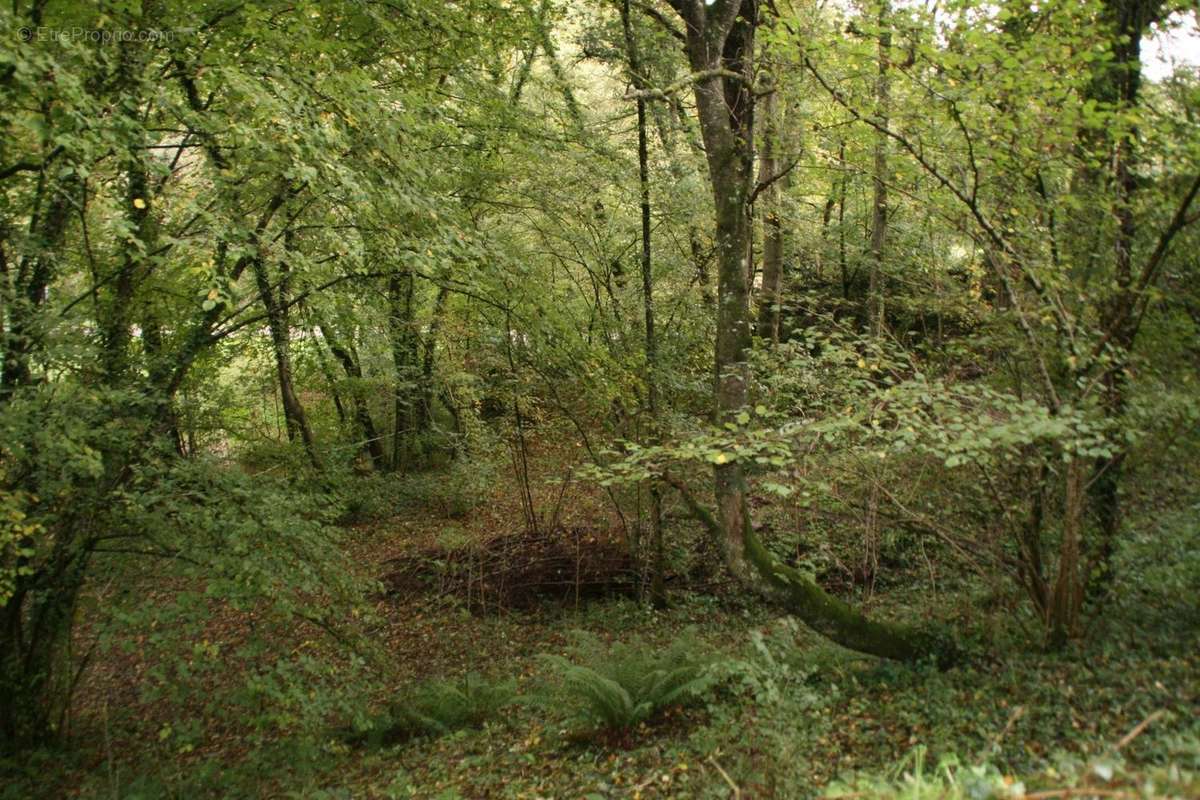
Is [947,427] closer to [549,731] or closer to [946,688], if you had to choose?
[946,688]

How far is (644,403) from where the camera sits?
8852mm

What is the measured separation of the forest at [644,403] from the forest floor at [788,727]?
0.04 meters

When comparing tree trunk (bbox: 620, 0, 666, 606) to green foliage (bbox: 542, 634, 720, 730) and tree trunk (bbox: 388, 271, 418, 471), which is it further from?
tree trunk (bbox: 388, 271, 418, 471)

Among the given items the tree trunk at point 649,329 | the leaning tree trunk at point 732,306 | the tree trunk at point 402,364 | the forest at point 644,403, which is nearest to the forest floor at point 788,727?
the forest at point 644,403

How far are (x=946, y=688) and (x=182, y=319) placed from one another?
759 cm

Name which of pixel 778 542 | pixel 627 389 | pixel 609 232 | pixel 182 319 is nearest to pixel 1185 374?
pixel 778 542

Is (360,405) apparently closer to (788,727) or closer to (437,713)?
(437,713)

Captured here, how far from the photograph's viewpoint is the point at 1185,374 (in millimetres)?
4391

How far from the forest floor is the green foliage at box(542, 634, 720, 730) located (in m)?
0.16

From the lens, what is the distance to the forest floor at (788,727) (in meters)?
3.84

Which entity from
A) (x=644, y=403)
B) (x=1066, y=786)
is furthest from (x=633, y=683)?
(x=1066, y=786)

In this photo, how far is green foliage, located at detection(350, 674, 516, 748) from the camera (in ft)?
21.5

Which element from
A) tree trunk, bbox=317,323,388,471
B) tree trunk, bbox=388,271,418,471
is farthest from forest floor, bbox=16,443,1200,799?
tree trunk, bbox=317,323,388,471

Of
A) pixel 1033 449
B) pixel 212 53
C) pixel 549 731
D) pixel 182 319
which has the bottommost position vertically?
pixel 549 731
